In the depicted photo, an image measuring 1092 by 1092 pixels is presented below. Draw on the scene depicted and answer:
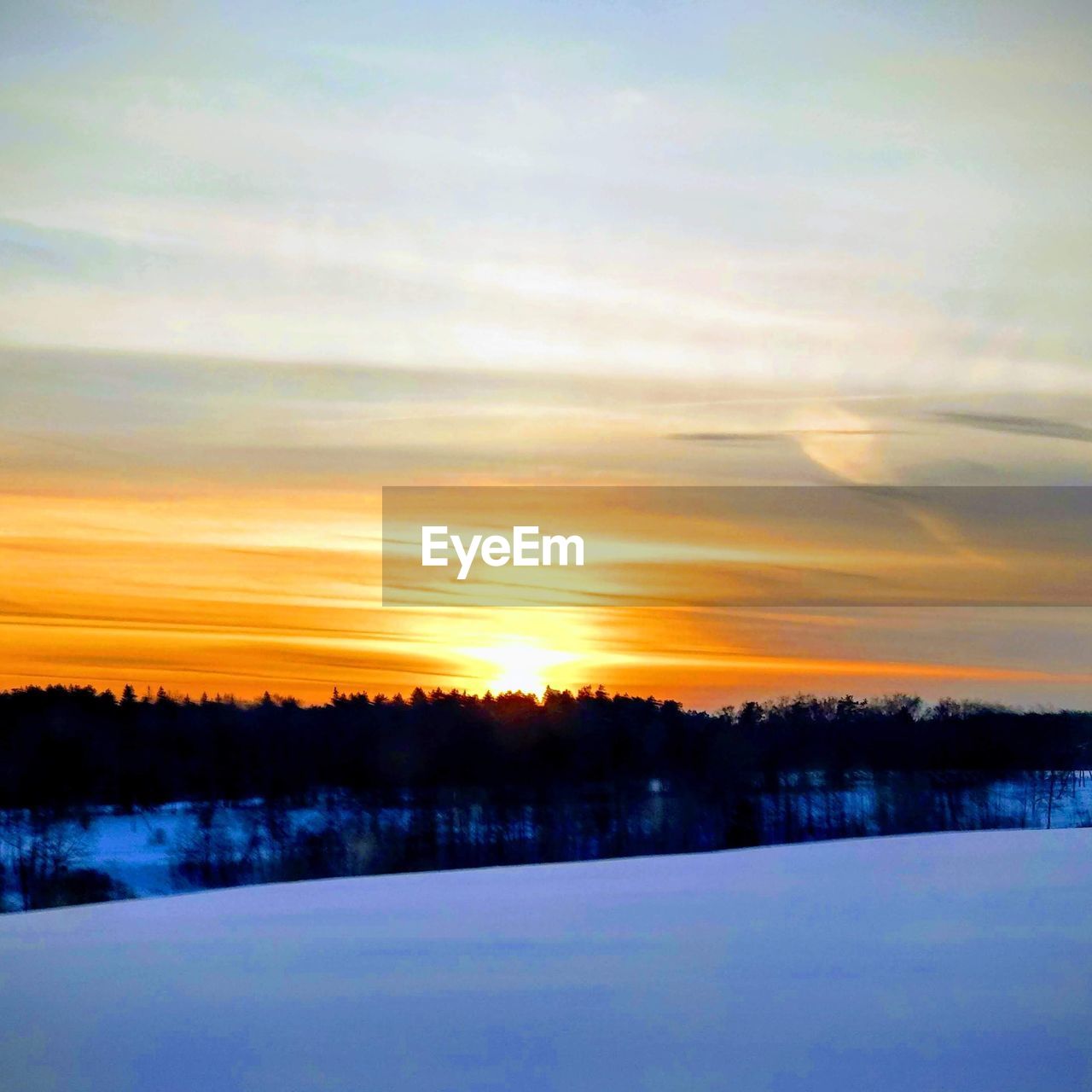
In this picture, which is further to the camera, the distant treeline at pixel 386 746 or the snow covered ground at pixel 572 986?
the distant treeline at pixel 386 746

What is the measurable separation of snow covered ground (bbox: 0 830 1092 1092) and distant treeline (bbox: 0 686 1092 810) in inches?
508

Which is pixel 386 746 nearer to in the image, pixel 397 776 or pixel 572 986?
pixel 397 776

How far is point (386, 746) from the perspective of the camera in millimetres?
21969

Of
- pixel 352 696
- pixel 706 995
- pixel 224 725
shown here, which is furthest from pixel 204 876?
pixel 706 995

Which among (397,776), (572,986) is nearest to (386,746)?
(397,776)

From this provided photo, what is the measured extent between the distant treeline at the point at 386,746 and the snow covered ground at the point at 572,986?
42.3 ft

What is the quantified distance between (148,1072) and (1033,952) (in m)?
3.08

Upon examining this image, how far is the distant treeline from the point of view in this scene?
1944 cm

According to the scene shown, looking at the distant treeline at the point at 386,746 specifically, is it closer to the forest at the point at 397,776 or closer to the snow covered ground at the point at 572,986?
the forest at the point at 397,776

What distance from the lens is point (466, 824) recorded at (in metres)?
20.9

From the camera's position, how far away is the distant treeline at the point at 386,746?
19.4 meters

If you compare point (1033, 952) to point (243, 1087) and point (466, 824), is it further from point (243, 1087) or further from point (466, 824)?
point (466, 824)

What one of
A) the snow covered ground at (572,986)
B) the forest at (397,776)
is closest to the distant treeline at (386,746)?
the forest at (397,776)

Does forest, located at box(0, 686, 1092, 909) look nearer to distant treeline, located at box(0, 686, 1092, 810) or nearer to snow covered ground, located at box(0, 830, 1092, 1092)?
distant treeline, located at box(0, 686, 1092, 810)
